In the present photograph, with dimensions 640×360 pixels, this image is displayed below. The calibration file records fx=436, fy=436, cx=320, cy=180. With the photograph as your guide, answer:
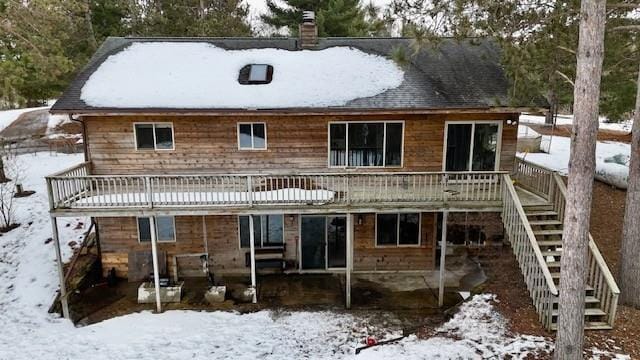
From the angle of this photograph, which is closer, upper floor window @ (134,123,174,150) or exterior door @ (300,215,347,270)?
upper floor window @ (134,123,174,150)

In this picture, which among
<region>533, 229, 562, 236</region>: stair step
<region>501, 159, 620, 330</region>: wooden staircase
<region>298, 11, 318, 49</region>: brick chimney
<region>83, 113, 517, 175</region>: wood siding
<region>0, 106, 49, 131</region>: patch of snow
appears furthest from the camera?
<region>0, 106, 49, 131</region>: patch of snow

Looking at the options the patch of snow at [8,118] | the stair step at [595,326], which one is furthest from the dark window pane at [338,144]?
the patch of snow at [8,118]

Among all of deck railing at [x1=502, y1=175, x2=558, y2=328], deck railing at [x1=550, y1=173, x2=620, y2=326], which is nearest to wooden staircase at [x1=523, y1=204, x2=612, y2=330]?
deck railing at [x1=550, y1=173, x2=620, y2=326]

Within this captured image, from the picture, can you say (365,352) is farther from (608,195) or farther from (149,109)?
(608,195)

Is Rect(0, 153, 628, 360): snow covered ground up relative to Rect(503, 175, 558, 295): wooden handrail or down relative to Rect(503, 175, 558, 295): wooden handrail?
down

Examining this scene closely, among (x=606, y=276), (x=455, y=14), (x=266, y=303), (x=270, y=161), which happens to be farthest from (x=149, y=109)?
(x=606, y=276)

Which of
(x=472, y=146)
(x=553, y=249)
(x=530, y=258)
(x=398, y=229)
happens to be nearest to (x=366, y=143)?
(x=398, y=229)

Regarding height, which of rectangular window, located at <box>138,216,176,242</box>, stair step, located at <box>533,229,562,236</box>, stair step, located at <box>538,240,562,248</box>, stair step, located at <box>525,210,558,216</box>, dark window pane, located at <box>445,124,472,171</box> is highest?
dark window pane, located at <box>445,124,472,171</box>

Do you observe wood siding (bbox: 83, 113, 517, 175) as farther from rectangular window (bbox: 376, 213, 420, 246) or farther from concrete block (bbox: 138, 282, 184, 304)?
concrete block (bbox: 138, 282, 184, 304)
